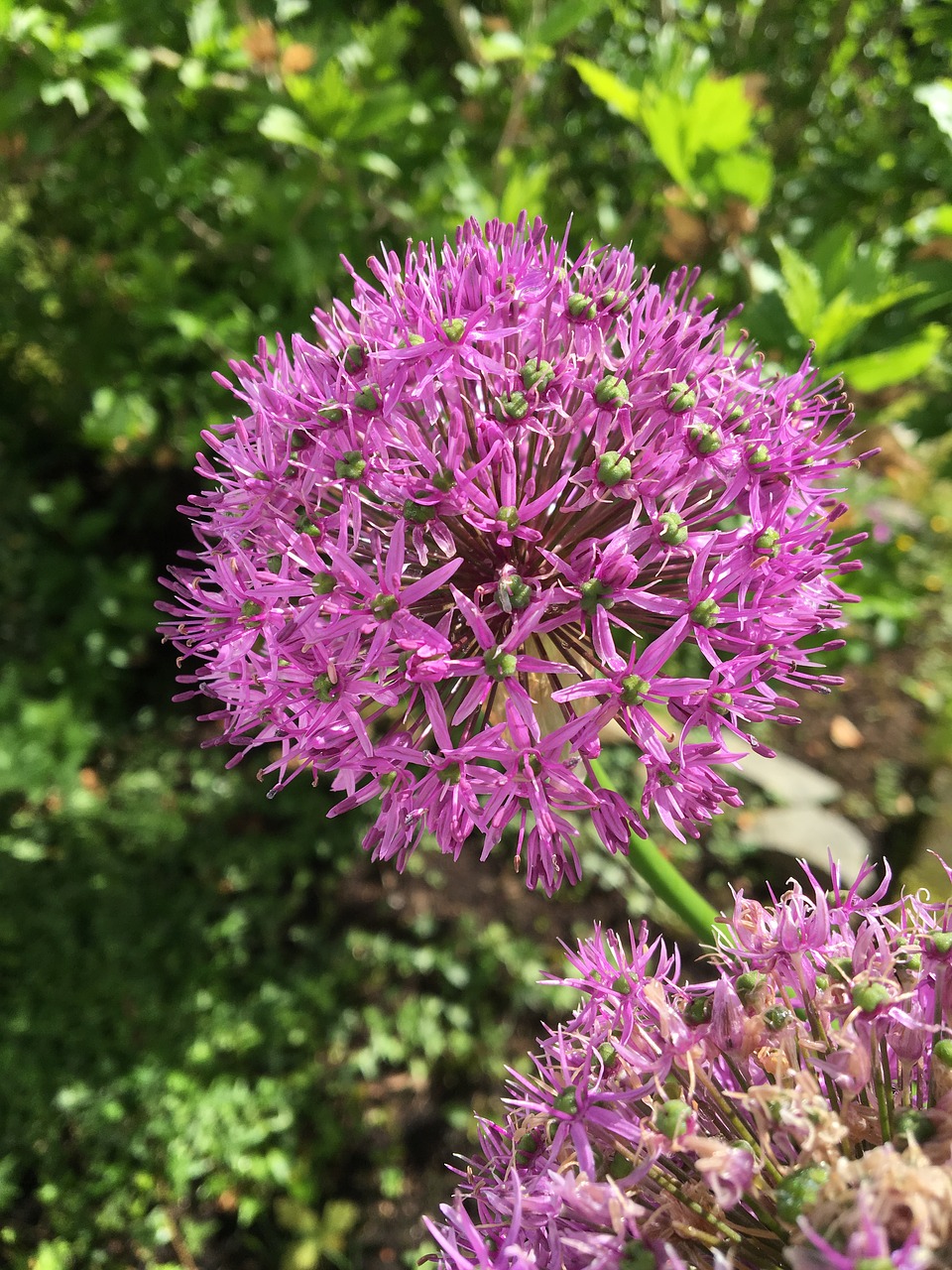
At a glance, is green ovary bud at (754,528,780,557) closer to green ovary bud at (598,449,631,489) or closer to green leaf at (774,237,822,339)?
green ovary bud at (598,449,631,489)

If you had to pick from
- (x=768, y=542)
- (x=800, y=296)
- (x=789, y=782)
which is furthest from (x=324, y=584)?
(x=789, y=782)

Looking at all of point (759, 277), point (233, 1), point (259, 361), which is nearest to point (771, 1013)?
point (259, 361)

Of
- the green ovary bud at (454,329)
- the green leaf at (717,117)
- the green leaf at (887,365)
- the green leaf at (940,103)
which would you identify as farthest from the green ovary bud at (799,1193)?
the green leaf at (717,117)

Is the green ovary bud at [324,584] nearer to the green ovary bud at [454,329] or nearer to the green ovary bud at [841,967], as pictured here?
the green ovary bud at [454,329]

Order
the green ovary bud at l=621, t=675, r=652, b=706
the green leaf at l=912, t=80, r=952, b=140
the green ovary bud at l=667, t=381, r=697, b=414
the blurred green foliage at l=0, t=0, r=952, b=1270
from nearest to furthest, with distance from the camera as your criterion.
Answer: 1. the green ovary bud at l=621, t=675, r=652, b=706
2. the green ovary bud at l=667, t=381, r=697, b=414
3. the green leaf at l=912, t=80, r=952, b=140
4. the blurred green foliage at l=0, t=0, r=952, b=1270

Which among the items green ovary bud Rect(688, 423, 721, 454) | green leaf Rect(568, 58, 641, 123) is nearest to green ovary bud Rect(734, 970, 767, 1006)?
green ovary bud Rect(688, 423, 721, 454)

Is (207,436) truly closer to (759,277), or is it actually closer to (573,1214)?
(573,1214)
